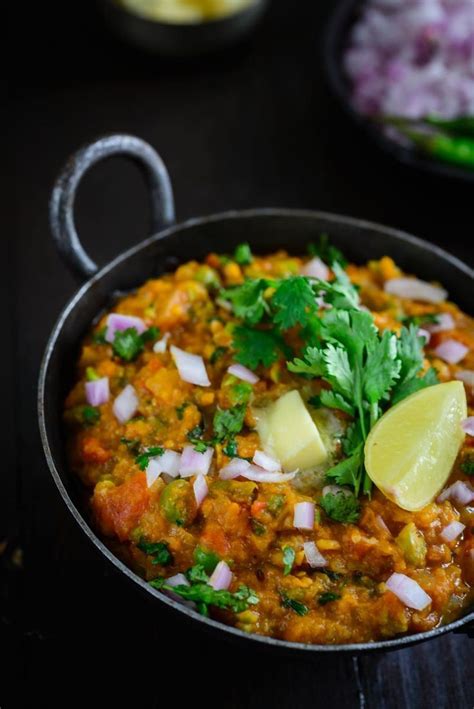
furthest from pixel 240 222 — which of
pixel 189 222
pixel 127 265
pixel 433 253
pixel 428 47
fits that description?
pixel 428 47

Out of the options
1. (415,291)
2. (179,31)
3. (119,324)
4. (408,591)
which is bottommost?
(408,591)

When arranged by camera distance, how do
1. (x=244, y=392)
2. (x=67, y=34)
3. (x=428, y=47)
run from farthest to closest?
(x=67, y=34)
(x=428, y=47)
(x=244, y=392)

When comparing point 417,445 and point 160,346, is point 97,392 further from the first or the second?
point 417,445

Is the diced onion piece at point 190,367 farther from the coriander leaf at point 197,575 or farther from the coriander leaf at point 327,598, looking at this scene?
the coriander leaf at point 327,598

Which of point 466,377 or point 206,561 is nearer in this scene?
point 206,561

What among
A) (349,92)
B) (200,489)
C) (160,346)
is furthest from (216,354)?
(349,92)

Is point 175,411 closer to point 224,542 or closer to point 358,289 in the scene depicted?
point 224,542

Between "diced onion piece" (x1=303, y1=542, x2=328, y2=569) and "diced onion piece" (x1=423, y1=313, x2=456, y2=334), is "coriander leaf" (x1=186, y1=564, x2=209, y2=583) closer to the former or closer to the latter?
"diced onion piece" (x1=303, y1=542, x2=328, y2=569)
